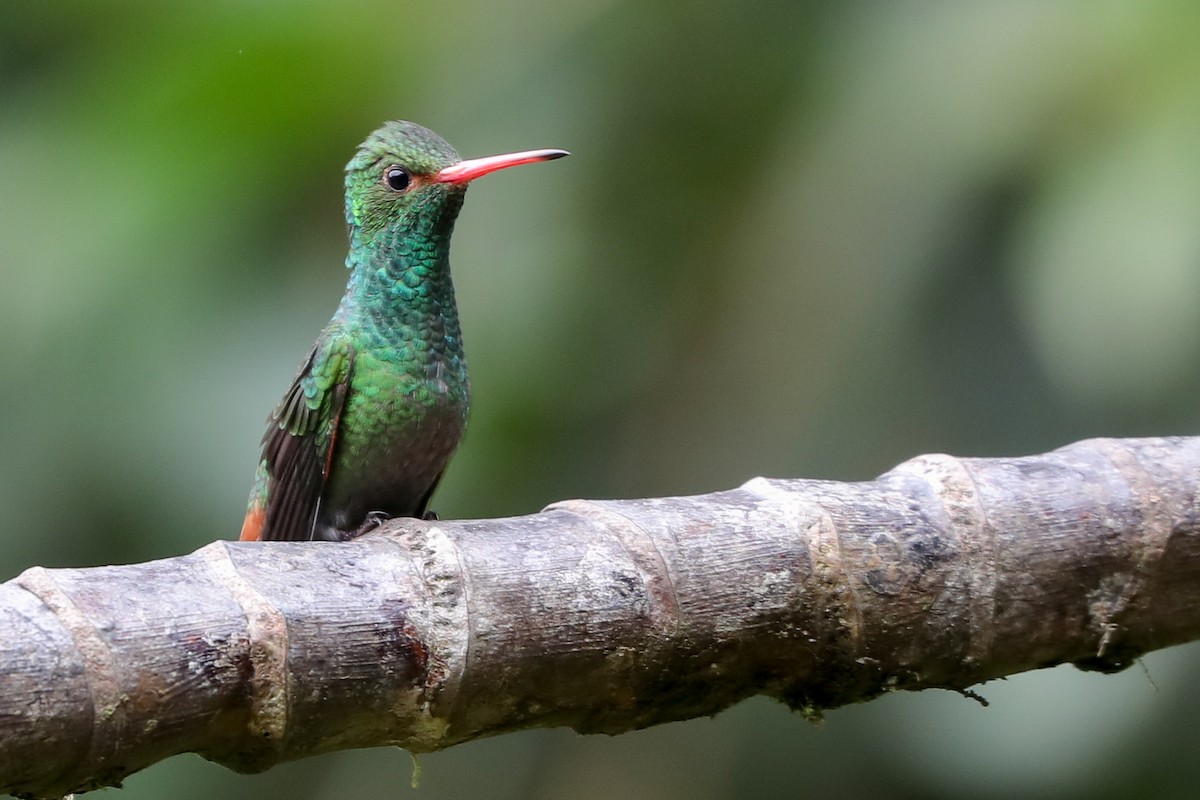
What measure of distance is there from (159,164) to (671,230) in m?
1.59

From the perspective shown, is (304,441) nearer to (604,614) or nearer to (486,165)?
(486,165)

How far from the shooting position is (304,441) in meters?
2.93

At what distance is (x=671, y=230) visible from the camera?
14.6 ft

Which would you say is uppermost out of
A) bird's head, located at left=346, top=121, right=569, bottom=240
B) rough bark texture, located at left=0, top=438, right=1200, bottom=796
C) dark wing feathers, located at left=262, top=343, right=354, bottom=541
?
bird's head, located at left=346, top=121, right=569, bottom=240

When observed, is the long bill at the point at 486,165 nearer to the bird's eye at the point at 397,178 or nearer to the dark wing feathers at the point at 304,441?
the bird's eye at the point at 397,178

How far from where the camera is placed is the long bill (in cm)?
276

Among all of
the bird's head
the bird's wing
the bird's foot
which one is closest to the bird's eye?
the bird's head

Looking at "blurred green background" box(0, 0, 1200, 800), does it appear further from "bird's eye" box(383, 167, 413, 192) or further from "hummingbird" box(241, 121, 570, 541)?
"bird's eye" box(383, 167, 413, 192)

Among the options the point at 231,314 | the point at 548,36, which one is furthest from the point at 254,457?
the point at 548,36

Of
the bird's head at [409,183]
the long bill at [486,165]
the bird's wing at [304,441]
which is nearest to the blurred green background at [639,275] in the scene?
the bird's wing at [304,441]

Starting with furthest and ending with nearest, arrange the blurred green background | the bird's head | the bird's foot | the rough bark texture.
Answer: the blurred green background → the bird's head → the bird's foot → the rough bark texture

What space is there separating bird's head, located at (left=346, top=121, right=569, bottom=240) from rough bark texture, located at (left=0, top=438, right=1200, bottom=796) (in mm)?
1143

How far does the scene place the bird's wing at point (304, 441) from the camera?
2.88 metres

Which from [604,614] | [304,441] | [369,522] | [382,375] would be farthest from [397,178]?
[604,614]
